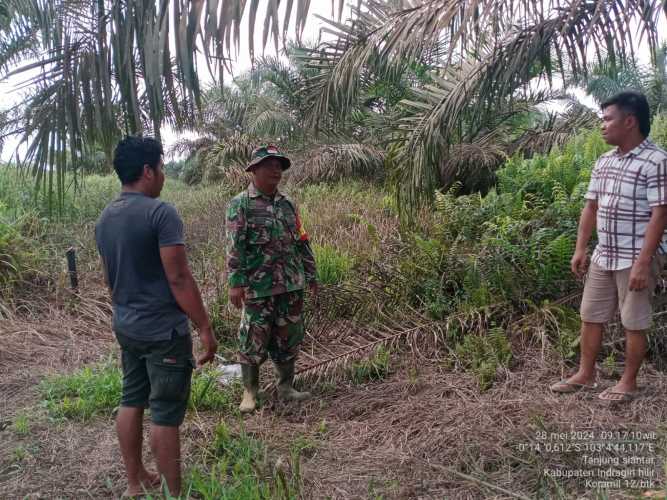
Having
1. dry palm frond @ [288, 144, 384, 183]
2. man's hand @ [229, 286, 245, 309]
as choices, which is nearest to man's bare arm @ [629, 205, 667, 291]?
man's hand @ [229, 286, 245, 309]

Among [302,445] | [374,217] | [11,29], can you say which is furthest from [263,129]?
[302,445]

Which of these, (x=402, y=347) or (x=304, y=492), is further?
(x=402, y=347)

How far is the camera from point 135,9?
1922 mm

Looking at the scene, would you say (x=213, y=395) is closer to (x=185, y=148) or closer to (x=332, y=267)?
(x=332, y=267)

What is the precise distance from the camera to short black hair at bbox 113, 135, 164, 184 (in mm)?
2469

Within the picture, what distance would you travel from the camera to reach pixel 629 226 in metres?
3.14

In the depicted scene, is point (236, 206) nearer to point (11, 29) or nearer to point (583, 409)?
point (11, 29)

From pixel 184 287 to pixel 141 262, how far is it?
8.6 inches

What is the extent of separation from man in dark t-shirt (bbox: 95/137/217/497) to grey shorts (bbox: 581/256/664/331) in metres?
2.21

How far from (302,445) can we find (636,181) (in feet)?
7.69

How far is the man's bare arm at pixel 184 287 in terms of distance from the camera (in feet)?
8.06

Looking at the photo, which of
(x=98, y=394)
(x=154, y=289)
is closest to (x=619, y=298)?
(x=154, y=289)

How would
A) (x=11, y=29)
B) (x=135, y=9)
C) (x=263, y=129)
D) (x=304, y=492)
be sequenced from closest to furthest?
(x=135, y=9)
(x=304, y=492)
(x=11, y=29)
(x=263, y=129)

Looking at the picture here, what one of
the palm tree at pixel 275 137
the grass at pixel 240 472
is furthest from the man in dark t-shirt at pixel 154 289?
the palm tree at pixel 275 137
